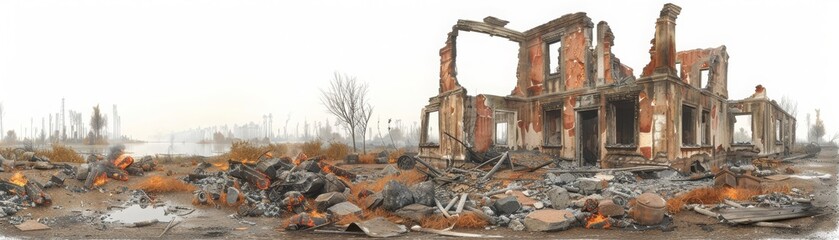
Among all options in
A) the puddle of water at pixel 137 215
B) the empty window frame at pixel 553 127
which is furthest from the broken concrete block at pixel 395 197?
the empty window frame at pixel 553 127

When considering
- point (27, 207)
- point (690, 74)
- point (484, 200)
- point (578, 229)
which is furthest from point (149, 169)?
point (690, 74)

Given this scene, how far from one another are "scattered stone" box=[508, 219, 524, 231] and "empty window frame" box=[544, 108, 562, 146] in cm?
1059

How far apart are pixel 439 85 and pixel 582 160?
6730 millimetres

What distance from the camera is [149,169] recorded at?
16781 millimetres

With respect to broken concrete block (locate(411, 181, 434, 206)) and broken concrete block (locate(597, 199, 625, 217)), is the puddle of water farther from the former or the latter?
broken concrete block (locate(597, 199, 625, 217))

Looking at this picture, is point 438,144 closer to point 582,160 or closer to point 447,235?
point 582,160

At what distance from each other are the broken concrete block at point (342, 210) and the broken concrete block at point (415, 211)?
84cm

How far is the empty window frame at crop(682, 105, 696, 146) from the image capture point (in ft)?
52.5

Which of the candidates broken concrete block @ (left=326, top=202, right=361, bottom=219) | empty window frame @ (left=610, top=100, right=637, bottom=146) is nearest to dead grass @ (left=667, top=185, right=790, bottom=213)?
broken concrete block @ (left=326, top=202, right=361, bottom=219)

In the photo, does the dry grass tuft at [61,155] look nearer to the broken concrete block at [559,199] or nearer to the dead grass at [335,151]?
the dead grass at [335,151]

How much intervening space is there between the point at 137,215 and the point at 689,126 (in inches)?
704

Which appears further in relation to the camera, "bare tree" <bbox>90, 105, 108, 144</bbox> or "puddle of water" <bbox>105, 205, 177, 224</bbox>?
"bare tree" <bbox>90, 105, 108, 144</bbox>

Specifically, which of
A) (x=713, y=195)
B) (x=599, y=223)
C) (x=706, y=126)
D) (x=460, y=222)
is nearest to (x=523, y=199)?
(x=599, y=223)

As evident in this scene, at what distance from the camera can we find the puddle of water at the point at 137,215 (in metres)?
9.82
